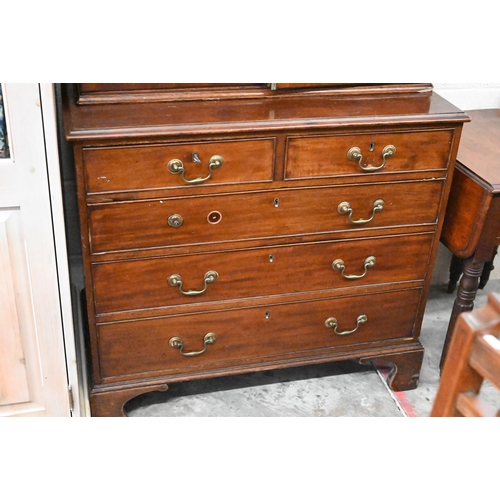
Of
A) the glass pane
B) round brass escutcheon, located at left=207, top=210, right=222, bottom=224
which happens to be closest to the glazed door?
the glass pane

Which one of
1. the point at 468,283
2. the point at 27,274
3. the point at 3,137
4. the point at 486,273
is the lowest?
the point at 486,273

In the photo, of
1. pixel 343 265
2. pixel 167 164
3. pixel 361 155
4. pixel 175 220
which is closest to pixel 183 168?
pixel 167 164

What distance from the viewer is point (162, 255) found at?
198cm

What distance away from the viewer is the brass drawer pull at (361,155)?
1957 millimetres

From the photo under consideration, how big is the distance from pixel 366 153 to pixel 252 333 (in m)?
0.67

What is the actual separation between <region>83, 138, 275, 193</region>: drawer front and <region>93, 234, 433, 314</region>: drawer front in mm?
242

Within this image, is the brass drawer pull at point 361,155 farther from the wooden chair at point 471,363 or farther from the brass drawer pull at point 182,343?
the wooden chair at point 471,363

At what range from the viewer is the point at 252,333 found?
2211 mm

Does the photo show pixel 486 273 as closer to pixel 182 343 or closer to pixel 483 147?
pixel 483 147

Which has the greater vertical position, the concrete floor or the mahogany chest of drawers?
the mahogany chest of drawers

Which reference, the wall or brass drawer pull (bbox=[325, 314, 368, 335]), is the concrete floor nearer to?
brass drawer pull (bbox=[325, 314, 368, 335])

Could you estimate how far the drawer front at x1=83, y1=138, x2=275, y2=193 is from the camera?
70.6 inches

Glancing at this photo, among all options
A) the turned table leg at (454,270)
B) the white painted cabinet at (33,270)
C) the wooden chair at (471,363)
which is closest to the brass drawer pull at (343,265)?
the white painted cabinet at (33,270)

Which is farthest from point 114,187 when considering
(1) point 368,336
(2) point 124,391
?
(1) point 368,336
